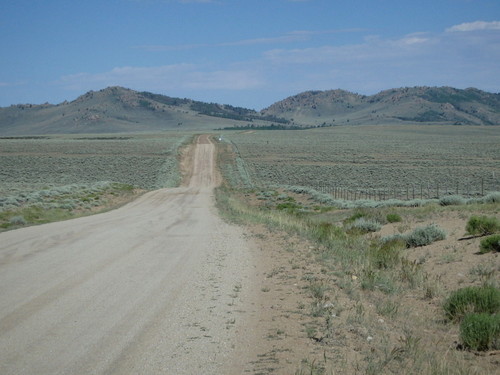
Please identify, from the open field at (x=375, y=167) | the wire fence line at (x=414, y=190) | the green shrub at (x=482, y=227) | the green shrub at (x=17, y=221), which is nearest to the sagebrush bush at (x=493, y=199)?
the green shrub at (x=482, y=227)

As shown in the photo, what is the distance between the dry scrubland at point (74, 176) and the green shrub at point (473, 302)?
17687mm

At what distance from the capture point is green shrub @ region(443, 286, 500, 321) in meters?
8.33

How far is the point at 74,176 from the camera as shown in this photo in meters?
64.9

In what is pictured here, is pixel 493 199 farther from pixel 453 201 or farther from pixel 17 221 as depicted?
pixel 17 221

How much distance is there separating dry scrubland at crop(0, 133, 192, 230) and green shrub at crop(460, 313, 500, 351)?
726 inches

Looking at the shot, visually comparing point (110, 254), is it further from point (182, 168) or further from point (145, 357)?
point (182, 168)

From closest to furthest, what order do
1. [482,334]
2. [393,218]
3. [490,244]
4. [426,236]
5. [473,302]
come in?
[482,334] → [473,302] → [490,244] → [426,236] → [393,218]

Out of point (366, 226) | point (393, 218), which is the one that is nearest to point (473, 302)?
point (366, 226)

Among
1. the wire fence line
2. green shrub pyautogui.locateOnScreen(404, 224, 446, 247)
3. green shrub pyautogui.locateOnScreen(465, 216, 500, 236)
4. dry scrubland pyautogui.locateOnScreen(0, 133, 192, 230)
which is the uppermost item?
green shrub pyautogui.locateOnScreen(465, 216, 500, 236)

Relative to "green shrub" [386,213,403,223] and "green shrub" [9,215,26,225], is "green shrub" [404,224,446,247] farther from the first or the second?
"green shrub" [9,215,26,225]

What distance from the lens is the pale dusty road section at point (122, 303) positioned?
21.4ft

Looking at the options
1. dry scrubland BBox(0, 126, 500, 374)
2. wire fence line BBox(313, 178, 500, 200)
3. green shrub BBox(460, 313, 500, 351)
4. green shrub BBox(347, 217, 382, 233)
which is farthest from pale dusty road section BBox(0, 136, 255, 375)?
wire fence line BBox(313, 178, 500, 200)

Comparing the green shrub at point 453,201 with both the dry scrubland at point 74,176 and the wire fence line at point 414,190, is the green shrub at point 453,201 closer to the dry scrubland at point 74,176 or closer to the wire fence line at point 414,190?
the wire fence line at point 414,190

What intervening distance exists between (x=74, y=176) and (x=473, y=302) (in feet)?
203
